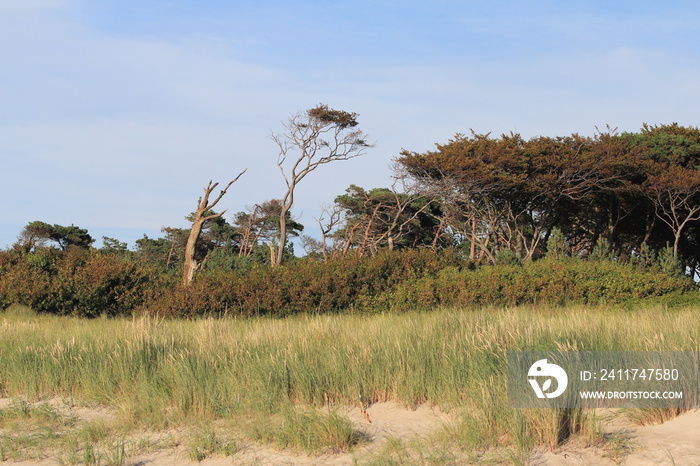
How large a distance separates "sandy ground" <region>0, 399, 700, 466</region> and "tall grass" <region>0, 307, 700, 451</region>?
0.14 meters

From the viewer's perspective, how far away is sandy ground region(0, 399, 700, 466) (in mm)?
4883

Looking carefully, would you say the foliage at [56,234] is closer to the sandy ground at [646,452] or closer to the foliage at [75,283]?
the foliage at [75,283]

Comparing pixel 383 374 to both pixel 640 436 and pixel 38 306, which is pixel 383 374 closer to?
pixel 640 436

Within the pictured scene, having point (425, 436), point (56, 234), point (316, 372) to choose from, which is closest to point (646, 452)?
point (425, 436)

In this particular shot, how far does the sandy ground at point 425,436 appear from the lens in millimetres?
4883

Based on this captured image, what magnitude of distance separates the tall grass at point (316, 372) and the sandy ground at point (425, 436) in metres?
0.14

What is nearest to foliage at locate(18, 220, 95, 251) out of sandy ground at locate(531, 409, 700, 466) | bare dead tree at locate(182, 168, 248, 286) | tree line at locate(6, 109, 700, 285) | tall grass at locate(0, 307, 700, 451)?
tree line at locate(6, 109, 700, 285)

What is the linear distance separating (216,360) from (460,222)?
2645 centimetres

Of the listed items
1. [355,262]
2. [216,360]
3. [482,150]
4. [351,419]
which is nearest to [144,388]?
[216,360]

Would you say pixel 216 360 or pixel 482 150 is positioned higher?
pixel 482 150

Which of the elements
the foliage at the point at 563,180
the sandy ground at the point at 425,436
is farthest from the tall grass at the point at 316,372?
the foliage at the point at 563,180

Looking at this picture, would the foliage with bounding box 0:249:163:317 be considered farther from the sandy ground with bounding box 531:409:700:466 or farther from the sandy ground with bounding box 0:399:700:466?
the sandy ground with bounding box 531:409:700:466

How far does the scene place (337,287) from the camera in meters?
15.9

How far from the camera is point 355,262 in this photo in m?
16.8
